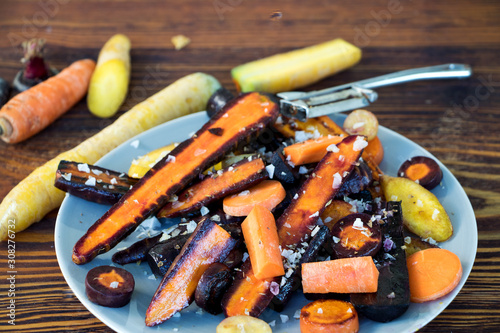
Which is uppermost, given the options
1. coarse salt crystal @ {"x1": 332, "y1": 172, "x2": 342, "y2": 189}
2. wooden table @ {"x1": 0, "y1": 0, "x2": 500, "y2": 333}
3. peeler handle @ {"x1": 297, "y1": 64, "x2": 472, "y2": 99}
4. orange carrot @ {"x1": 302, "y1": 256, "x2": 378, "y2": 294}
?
coarse salt crystal @ {"x1": 332, "y1": 172, "x2": 342, "y2": 189}

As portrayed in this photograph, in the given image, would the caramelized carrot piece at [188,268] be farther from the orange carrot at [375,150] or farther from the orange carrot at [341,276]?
the orange carrot at [375,150]

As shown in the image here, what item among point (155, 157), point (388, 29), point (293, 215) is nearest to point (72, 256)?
point (155, 157)

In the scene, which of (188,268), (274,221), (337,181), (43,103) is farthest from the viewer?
(43,103)

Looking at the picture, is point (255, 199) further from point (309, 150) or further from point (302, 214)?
point (309, 150)

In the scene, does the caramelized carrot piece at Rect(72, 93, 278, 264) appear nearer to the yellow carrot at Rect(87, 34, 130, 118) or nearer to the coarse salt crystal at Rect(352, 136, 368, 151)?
the coarse salt crystal at Rect(352, 136, 368, 151)

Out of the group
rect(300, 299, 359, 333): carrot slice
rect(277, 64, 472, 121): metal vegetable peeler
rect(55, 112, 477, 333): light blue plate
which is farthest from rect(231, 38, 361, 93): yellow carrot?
rect(300, 299, 359, 333): carrot slice

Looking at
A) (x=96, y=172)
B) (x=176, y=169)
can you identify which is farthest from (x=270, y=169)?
(x=96, y=172)

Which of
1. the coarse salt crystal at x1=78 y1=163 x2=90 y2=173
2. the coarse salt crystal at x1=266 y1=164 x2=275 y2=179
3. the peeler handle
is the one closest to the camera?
the coarse salt crystal at x1=266 y1=164 x2=275 y2=179
